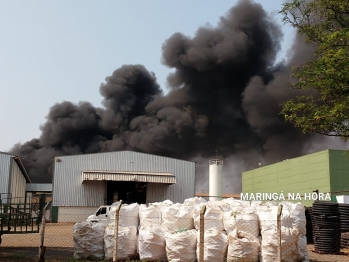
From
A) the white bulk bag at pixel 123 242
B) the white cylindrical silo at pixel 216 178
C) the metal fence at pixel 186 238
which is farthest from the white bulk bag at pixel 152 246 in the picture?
the white cylindrical silo at pixel 216 178

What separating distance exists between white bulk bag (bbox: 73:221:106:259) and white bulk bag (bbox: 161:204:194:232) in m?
1.51

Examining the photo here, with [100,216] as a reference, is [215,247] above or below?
below

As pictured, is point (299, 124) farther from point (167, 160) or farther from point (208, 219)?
point (167, 160)

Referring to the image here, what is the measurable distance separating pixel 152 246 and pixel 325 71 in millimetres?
6097

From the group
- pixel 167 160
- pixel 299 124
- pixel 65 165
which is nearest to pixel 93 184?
pixel 65 165

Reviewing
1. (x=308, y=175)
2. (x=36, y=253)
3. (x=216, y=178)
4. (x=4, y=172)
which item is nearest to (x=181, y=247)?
(x=36, y=253)

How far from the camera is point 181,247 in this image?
30.7 ft

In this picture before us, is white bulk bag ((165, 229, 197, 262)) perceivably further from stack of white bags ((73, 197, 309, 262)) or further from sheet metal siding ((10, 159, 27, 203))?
sheet metal siding ((10, 159, 27, 203))

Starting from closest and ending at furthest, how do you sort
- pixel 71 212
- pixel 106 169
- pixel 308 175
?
pixel 71 212 → pixel 106 169 → pixel 308 175

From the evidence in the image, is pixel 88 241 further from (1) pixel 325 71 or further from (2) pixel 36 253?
(1) pixel 325 71

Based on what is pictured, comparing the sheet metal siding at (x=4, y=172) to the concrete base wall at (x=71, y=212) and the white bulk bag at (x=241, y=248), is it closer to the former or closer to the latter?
the concrete base wall at (x=71, y=212)

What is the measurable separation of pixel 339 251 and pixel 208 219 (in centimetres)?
516

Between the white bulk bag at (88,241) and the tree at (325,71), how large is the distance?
602 cm

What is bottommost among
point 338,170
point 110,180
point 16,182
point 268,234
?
point 268,234
